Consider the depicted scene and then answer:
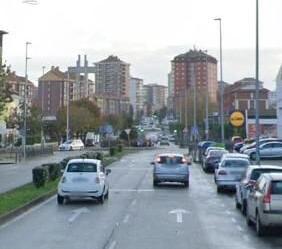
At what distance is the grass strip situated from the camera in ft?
72.3

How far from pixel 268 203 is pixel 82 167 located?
1056 cm

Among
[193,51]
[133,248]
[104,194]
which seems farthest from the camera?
[193,51]

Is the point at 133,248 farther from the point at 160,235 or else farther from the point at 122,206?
the point at 122,206

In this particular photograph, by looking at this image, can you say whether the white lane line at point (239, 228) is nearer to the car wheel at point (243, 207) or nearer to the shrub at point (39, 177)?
the car wheel at point (243, 207)

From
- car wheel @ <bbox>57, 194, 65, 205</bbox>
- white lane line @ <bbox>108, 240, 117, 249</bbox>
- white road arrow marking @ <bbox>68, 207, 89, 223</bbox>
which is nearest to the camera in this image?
white lane line @ <bbox>108, 240, 117, 249</bbox>

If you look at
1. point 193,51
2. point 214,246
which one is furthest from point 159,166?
point 193,51

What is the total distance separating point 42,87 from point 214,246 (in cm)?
17089

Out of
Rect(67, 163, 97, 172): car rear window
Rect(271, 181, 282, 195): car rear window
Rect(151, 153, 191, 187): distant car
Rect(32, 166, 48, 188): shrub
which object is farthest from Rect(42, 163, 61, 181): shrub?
Rect(271, 181, 282, 195): car rear window

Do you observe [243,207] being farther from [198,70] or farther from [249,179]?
[198,70]

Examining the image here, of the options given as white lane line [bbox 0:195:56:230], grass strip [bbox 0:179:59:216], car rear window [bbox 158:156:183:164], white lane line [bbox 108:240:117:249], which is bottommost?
white lane line [bbox 0:195:56:230]

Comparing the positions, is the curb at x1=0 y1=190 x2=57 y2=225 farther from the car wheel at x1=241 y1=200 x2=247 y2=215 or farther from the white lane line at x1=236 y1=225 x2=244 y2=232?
the car wheel at x1=241 y1=200 x2=247 y2=215

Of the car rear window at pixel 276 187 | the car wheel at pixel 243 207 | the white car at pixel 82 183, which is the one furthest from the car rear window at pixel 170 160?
the car rear window at pixel 276 187

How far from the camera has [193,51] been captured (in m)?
177

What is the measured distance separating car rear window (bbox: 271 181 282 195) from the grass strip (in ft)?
25.0
